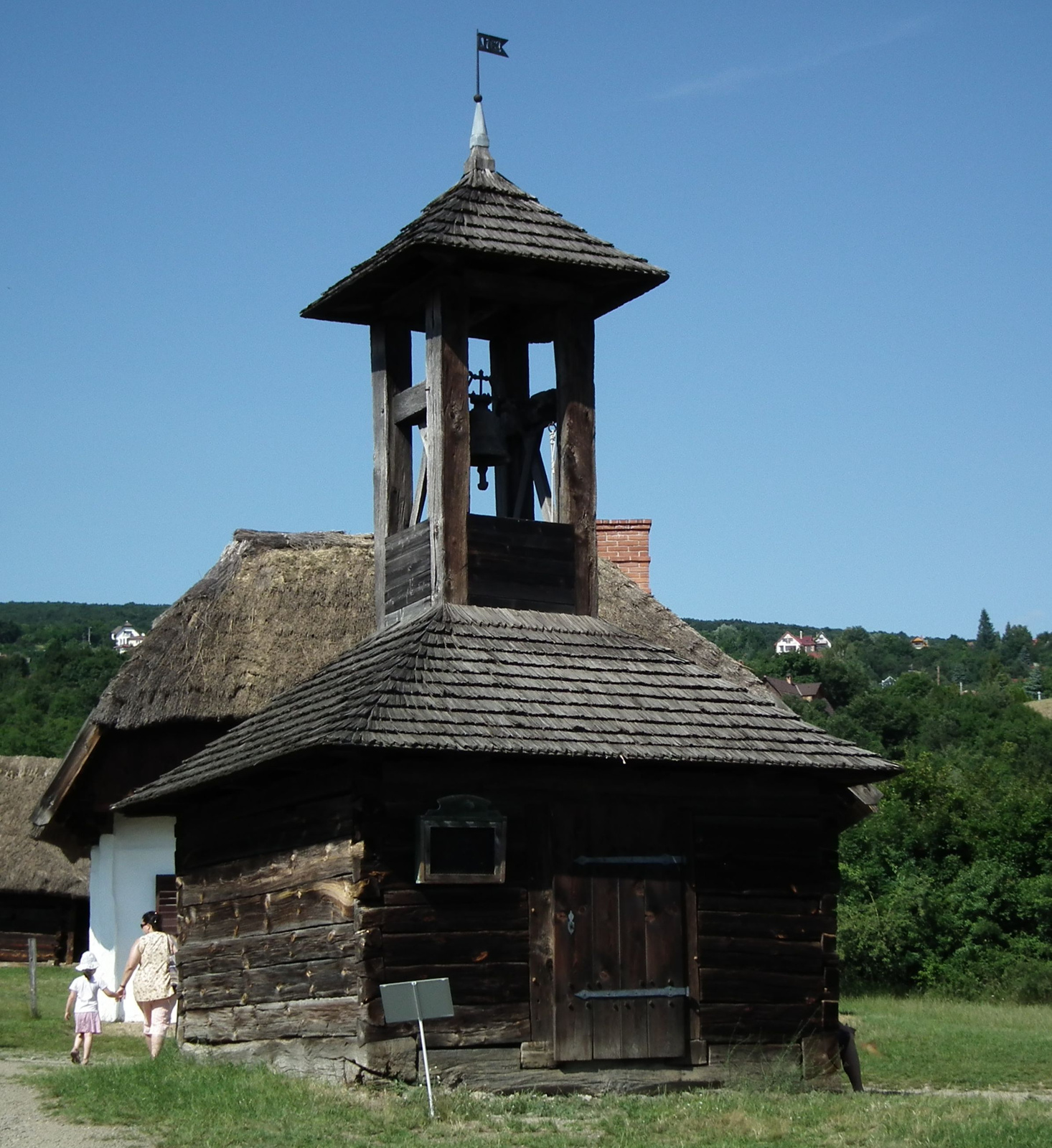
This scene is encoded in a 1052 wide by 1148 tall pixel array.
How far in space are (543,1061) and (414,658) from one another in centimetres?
300

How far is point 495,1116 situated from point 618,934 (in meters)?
1.99

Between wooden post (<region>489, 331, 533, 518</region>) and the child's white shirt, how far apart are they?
547cm

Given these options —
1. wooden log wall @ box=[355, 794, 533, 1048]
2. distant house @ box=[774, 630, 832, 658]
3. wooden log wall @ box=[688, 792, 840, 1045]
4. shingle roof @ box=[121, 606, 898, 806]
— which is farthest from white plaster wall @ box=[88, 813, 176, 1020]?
distant house @ box=[774, 630, 832, 658]

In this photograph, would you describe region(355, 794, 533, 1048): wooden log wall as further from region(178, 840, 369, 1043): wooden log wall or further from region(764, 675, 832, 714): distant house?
region(764, 675, 832, 714): distant house

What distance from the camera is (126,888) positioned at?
1980 centimetres

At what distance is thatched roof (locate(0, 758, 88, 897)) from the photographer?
34.1 m

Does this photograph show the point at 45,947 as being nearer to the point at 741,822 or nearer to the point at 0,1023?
the point at 0,1023

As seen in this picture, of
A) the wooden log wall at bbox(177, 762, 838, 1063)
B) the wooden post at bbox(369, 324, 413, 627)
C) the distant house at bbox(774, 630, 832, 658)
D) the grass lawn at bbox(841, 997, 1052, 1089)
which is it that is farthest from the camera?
the distant house at bbox(774, 630, 832, 658)

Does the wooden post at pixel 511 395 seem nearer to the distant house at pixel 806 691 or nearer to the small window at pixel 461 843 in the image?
the small window at pixel 461 843

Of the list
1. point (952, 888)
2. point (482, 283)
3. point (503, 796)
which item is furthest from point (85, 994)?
point (952, 888)

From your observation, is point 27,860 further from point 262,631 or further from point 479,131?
point 479,131

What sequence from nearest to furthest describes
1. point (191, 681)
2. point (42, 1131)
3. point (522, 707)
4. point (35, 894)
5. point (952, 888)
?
1. point (42, 1131)
2. point (522, 707)
3. point (191, 681)
4. point (952, 888)
5. point (35, 894)

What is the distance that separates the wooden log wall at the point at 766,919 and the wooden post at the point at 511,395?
11.7 feet

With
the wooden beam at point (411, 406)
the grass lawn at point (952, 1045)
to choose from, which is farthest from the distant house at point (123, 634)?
the wooden beam at point (411, 406)
